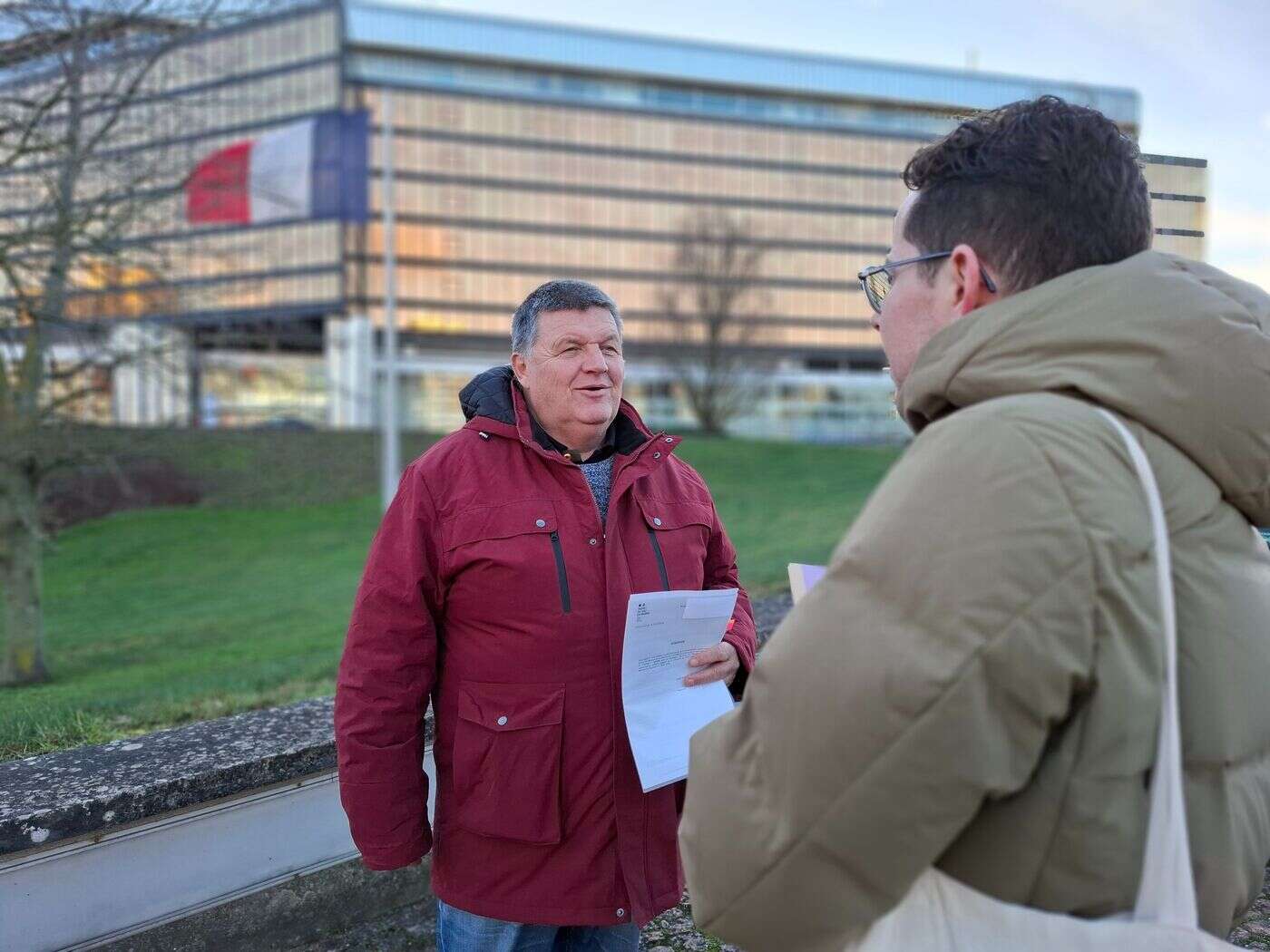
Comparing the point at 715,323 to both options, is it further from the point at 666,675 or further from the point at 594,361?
the point at 666,675

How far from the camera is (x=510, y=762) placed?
6.87ft

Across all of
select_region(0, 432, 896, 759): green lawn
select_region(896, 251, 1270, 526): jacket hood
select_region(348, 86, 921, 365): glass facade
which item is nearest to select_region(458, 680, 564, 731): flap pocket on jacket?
select_region(896, 251, 1270, 526): jacket hood

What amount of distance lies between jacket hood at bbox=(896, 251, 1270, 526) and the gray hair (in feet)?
4.70

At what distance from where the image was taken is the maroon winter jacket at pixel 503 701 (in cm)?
210

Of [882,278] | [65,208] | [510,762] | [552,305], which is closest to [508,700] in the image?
[510,762]

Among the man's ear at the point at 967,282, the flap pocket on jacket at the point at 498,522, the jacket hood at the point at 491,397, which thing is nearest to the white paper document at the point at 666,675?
the flap pocket on jacket at the point at 498,522

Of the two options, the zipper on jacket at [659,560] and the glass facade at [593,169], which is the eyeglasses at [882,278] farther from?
the glass facade at [593,169]

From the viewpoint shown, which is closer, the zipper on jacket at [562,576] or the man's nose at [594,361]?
the zipper on jacket at [562,576]

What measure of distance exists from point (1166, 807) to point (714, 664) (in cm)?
127

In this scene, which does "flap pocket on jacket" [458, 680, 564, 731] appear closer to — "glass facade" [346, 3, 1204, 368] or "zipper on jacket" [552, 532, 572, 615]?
"zipper on jacket" [552, 532, 572, 615]

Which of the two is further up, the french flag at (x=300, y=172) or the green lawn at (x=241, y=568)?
the french flag at (x=300, y=172)

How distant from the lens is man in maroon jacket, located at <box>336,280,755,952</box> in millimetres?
2100

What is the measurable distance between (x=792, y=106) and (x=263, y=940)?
71454 millimetres

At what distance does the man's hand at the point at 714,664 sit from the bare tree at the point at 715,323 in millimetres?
36898
